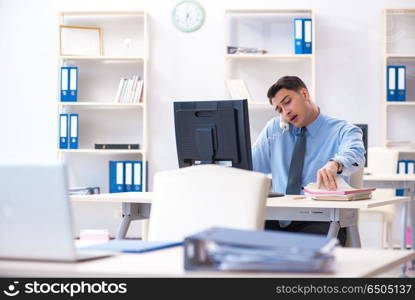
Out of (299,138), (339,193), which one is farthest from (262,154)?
(339,193)

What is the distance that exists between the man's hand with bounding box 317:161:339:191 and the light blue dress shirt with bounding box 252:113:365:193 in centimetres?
15

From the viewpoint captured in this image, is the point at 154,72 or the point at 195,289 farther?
the point at 154,72

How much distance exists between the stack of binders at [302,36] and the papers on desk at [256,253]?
15.5ft

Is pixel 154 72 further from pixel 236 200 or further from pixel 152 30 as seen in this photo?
pixel 236 200

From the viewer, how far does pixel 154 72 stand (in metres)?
6.39

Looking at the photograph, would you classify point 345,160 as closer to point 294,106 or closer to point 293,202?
point 293,202

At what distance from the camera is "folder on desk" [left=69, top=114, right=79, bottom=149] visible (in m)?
6.18

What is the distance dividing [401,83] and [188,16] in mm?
1851

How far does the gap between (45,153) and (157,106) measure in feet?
3.55

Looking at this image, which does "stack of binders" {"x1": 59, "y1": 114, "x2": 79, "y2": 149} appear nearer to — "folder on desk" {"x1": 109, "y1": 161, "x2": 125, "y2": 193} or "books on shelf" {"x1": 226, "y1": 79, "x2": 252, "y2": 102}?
"folder on desk" {"x1": 109, "y1": 161, "x2": 125, "y2": 193}

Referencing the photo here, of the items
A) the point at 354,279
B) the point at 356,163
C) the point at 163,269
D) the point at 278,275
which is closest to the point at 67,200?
the point at 163,269

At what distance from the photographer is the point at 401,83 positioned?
5.98 m

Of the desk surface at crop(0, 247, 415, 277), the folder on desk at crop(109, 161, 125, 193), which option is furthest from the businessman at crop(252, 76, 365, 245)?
the folder on desk at crop(109, 161, 125, 193)

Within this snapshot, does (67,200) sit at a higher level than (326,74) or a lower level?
lower
